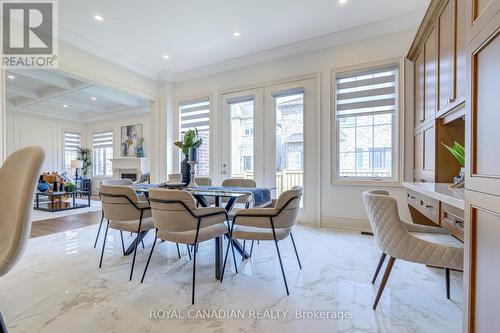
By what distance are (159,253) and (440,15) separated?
3640mm

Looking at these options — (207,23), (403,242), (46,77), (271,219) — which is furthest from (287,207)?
(46,77)

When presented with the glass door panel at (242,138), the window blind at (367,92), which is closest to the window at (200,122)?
the glass door panel at (242,138)

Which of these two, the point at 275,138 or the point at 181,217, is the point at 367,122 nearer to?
the point at 275,138

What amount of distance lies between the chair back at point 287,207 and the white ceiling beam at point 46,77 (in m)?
5.21

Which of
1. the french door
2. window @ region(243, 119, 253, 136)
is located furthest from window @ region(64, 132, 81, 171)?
window @ region(243, 119, 253, 136)

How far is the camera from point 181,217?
1.70 meters

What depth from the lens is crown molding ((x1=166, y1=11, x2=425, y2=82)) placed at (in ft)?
10.5

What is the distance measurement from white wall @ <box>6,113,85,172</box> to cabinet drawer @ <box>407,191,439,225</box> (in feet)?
29.8

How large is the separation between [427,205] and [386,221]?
782mm

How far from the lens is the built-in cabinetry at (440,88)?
1754 mm

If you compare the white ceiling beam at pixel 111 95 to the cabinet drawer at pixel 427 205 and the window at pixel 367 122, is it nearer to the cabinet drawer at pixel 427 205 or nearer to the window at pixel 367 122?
the window at pixel 367 122

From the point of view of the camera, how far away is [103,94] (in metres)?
5.98

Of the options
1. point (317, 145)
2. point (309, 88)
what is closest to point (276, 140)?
point (317, 145)

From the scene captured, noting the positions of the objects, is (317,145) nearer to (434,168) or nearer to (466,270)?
(434,168)
